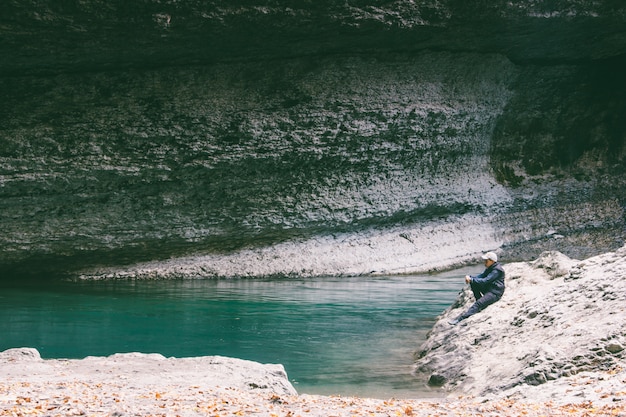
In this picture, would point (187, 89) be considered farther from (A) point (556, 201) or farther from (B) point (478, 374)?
(B) point (478, 374)

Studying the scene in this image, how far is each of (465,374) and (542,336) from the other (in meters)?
1.01

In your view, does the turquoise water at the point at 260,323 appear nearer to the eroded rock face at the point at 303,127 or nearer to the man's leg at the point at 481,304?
the man's leg at the point at 481,304

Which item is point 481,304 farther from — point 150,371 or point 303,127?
point 303,127

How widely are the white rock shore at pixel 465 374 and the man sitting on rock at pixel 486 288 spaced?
18 cm

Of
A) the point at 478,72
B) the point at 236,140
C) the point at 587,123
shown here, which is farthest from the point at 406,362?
the point at 587,123

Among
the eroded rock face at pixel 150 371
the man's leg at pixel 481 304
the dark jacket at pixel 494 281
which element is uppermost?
the dark jacket at pixel 494 281

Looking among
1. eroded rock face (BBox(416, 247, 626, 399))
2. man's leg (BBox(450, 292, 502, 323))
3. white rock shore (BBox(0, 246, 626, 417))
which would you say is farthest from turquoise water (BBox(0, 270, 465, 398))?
man's leg (BBox(450, 292, 502, 323))

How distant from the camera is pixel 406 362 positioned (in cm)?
1101

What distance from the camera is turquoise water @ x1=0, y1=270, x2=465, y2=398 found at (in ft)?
35.3

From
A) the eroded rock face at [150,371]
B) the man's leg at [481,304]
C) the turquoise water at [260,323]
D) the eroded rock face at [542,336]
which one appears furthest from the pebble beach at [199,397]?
the man's leg at [481,304]

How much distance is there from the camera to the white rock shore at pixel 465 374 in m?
6.14

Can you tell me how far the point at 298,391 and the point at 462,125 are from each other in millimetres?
18408

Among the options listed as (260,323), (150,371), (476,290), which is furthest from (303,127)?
(150,371)

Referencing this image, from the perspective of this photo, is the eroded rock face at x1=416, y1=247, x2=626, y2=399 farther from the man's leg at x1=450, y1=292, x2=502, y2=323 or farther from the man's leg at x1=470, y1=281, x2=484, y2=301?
the man's leg at x1=470, y1=281, x2=484, y2=301
